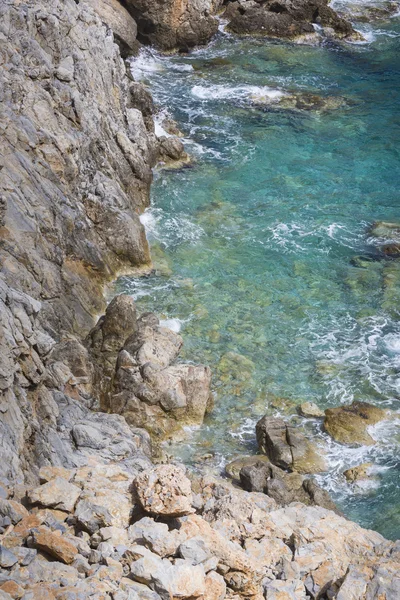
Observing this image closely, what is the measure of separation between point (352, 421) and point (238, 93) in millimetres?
25831

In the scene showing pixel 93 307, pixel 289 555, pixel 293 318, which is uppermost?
pixel 289 555

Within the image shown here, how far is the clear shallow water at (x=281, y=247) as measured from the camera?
77.9ft

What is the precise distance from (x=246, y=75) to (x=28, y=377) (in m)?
32.8

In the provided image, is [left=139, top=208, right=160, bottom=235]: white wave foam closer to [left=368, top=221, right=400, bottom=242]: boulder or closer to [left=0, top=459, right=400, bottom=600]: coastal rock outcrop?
[left=368, top=221, right=400, bottom=242]: boulder

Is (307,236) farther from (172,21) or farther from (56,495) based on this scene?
(172,21)

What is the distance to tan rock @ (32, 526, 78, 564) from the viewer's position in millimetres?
12398

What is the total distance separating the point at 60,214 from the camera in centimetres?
2566

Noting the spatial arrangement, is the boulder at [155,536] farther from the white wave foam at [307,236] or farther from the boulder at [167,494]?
the white wave foam at [307,236]

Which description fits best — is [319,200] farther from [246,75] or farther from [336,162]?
[246,75]

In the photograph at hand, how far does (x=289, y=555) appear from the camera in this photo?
14469 mm

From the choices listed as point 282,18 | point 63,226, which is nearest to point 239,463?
point 63,226

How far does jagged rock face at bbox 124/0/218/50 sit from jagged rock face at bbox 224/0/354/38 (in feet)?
10.9

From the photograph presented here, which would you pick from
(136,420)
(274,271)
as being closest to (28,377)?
(136,420)

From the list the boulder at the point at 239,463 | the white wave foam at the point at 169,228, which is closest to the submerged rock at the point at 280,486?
the boulder at the point at 239,463
